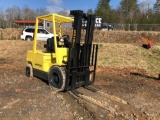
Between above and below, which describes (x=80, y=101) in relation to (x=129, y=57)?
below

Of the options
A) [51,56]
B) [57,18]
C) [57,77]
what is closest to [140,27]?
[57,18]

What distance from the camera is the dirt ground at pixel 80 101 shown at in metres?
5.18

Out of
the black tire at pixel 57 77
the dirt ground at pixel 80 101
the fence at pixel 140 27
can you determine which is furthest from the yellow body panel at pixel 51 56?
the fence at pixel 140 27

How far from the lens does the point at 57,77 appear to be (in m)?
6.97

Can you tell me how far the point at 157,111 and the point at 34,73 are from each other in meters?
4.80

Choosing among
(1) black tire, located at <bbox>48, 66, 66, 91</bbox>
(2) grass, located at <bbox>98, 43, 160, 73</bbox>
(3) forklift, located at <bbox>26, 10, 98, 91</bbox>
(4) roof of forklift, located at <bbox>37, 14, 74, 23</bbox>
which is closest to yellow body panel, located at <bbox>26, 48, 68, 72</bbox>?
(3) forklift, located at <bbox>26, 10, 98, 91</bbox>

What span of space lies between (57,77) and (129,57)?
858cm

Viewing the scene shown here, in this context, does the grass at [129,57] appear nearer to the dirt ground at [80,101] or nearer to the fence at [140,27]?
the dirt ground at [80,101]

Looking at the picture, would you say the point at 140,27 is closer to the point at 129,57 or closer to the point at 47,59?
the point at 129,57

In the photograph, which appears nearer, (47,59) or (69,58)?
(69,58)

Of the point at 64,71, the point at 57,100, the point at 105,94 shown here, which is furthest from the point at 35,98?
the point at 105,94

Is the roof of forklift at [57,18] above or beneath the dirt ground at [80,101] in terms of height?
above

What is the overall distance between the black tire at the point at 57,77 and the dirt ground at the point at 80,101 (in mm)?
220

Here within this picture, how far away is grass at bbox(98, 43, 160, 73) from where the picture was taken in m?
13.1
